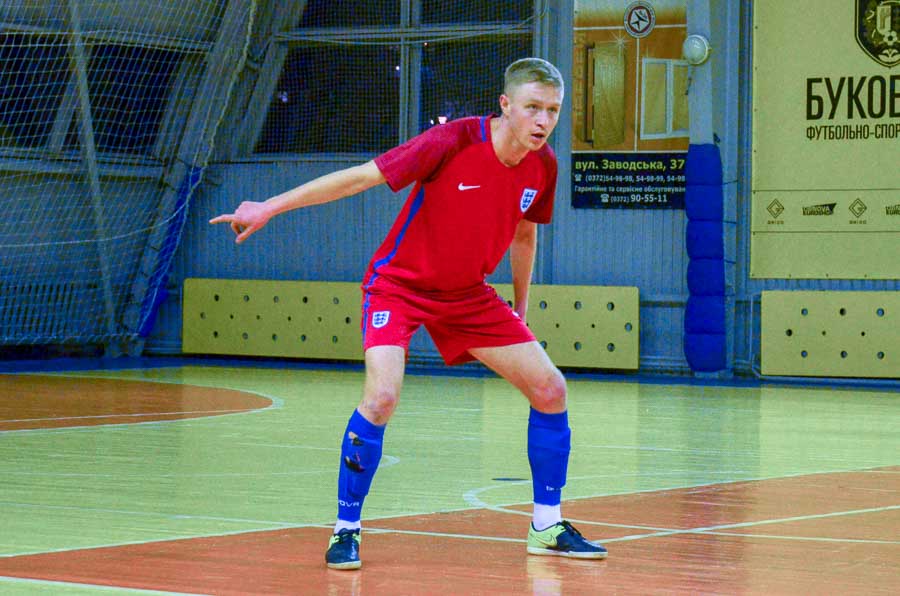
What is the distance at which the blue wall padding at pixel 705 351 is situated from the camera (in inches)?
649

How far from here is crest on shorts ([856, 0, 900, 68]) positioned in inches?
645

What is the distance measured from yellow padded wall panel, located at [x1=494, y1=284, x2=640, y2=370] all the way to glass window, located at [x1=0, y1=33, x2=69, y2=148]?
574 centimetres

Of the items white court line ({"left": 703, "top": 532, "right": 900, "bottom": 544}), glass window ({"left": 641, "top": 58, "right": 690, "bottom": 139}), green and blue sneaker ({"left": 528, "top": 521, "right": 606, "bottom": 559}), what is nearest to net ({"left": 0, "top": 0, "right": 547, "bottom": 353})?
glass window ({"left": 641, "top": 58, "right": 690, "bottom": 139})

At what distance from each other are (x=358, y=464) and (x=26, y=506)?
6.95 ft

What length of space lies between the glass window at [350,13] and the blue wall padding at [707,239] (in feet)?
16.0

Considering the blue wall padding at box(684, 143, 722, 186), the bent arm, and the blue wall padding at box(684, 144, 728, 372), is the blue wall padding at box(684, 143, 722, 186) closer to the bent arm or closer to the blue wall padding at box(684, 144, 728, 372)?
the blue wall padding at box(684, 144, 728, 372)

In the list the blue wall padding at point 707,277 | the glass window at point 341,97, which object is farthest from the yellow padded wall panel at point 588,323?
the glass window at point 341,97

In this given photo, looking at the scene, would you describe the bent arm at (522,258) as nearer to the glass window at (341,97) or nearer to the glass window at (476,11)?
the glass window at (476,11)

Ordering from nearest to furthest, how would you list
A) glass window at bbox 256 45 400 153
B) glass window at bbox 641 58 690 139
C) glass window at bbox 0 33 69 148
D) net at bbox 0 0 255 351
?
glass window at bbox 0 33 69 148 → net at bbox 0 0 255 351 → glass window at bbox 641 58 690 139 → glass window at bbox 256 45 400 153

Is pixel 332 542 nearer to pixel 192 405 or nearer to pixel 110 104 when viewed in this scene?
pixel 192 405

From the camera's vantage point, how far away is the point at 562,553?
5293 mm

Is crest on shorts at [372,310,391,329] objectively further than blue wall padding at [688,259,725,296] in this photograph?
No

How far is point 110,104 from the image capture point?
18062 millimetres

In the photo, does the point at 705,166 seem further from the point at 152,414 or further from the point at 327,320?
the point at 152,414
